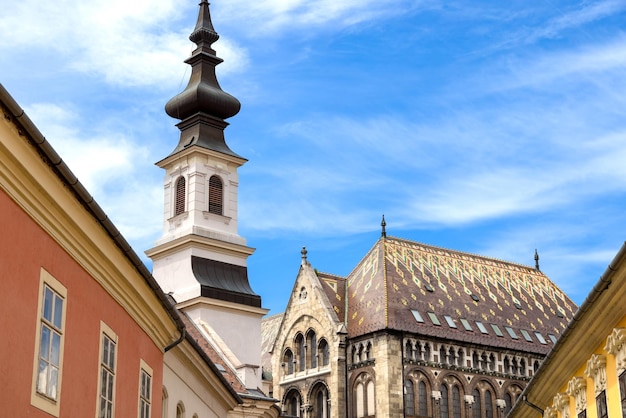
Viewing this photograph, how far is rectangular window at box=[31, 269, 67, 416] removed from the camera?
44.0 ft

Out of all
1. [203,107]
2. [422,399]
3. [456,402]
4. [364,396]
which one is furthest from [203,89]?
[456,402]

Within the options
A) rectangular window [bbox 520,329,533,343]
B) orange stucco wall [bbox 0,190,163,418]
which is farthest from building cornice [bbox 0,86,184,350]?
rectangular window [bbox 520,329,533,343]

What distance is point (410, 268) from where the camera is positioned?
246ft

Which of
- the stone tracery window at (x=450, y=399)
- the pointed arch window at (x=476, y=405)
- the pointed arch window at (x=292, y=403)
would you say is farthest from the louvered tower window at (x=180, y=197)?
the pointed arch window at (x=476, y=405)

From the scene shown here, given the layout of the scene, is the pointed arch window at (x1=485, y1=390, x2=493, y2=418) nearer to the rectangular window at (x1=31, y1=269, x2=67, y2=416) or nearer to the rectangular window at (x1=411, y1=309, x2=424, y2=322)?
the rectangular window at (x1=411, y1=309, x2=424, y2=322)

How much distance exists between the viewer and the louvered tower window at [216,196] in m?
51.5

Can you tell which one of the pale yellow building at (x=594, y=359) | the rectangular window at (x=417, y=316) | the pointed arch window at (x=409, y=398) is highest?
the rectangular window at (x=417, y=316)

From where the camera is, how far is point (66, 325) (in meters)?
14.7

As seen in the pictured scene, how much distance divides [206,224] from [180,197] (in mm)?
2230

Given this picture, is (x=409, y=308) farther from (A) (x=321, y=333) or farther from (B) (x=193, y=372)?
(B) (x=193, y=372)

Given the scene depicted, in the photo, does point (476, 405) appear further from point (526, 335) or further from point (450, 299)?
point (526, 335)

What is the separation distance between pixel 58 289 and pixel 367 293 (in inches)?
2298

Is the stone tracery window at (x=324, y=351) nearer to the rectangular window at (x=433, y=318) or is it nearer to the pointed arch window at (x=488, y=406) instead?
the rectangular window at (x=433, y=318)

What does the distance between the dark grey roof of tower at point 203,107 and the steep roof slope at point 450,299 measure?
2037 cm
